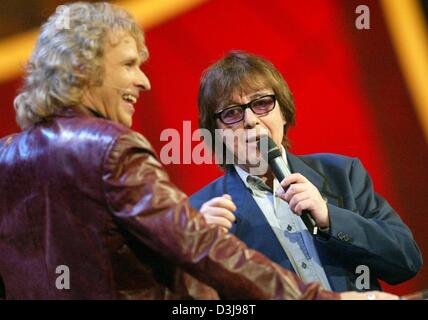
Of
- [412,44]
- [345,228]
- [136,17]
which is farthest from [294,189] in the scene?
[412,44]

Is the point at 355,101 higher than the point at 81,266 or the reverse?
higher

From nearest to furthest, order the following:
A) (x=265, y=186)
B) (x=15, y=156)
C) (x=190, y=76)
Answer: (x=15, y=156) → (x=265, y=186) → (x=190, y=76)

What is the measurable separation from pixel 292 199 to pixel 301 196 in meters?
0.02

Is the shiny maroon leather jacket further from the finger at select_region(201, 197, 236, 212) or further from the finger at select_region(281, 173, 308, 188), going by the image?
the finger at select_region(281, 173, 308, 188)

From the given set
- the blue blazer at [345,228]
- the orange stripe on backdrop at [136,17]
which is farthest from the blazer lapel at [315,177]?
the orange stripe on backdrop at [136,17]

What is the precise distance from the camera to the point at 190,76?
97.2 inches

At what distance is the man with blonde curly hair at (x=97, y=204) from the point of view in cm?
133

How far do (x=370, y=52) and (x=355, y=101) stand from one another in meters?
0.18

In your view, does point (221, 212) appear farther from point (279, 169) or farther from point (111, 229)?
point (111, 229)

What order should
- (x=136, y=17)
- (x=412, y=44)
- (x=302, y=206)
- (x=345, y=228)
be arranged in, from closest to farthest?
1. (x=302, y=206)
2. (x=345, y=228)
3. (x=136, y=17)
4. (x=412, y=44)

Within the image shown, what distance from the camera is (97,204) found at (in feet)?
4.45

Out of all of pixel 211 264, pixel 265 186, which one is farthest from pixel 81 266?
pixel 265 186

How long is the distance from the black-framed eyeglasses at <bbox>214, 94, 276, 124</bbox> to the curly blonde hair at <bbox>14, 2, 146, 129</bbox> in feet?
1.72

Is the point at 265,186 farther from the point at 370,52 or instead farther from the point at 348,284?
the point at 370,52
